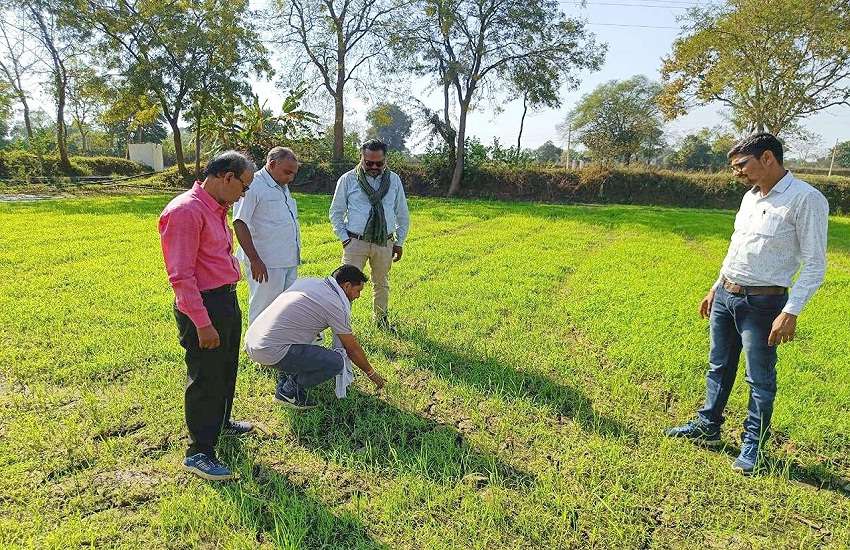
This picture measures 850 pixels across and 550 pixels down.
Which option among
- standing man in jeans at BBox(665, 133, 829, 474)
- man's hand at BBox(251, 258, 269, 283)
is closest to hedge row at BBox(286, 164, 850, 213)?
man's hand at BBox(251, 258, 269, 283)

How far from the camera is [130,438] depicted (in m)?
2.97

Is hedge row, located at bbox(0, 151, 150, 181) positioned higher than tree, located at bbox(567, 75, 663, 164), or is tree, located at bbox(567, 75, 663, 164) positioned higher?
tree, located at bbox(567, 75, 663, 164)

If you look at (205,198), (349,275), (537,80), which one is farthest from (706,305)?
(537,80)

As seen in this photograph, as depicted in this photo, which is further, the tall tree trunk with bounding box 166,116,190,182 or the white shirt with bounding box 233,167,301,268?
the tall tree trunk with bounding box 166,116,190,182

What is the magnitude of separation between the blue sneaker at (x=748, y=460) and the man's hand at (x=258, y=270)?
3193 millimetres

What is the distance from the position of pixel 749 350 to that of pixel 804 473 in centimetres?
81

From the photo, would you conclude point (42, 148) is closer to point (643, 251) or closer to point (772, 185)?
point (643, 251)

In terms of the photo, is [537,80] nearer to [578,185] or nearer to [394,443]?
[578,185]

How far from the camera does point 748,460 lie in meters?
2.79

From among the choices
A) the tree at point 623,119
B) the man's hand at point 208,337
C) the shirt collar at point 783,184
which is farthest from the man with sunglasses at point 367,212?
the tree at point 623,119

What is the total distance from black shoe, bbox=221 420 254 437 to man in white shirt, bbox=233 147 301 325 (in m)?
0.97

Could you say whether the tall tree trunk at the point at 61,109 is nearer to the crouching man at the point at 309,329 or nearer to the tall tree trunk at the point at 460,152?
the tall tree trunk at the point at 460,152

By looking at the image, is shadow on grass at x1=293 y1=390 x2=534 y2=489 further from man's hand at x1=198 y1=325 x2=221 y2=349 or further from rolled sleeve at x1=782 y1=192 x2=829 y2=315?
rolled sleeve at x1=782 y1=192 x2=829 y2=315

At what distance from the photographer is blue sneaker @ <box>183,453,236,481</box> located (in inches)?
102
